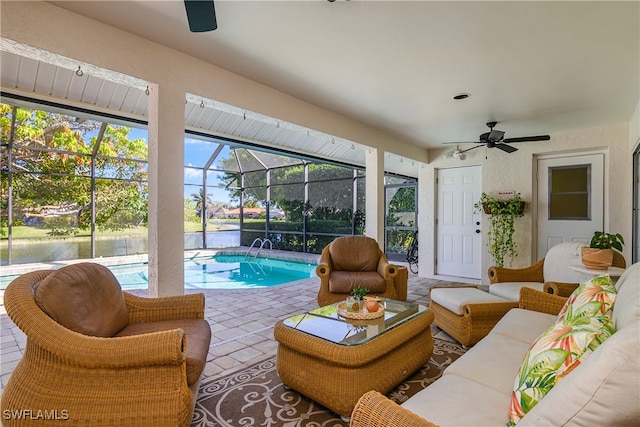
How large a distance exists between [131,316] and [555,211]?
6.03 meters

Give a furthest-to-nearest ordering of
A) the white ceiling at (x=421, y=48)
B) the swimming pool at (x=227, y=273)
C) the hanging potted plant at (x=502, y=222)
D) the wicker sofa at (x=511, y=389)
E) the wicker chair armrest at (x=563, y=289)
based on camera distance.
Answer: the swimming pool at (x=227, y=273) < the hanging potted plant at (x=502, y=222) < the wicker chair armrest at (x=563, y=289) < the white ceiling at (x=421, y=48) < the wicker sofa at (x=511, y=389)

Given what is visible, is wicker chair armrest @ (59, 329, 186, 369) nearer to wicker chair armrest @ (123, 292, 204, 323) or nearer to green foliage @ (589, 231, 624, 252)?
wicker chair armrest @ (123, 292, 204, 323)

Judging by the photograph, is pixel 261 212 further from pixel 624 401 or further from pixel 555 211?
pixel 624 401

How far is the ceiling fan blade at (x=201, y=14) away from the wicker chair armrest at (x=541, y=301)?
301 cm

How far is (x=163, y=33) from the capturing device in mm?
2422

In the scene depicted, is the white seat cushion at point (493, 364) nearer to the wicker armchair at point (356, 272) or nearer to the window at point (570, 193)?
the wicker armchair at point (356, 272)

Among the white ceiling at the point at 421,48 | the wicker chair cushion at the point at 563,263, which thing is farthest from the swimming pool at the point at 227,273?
the wicker chair cushion at the point at 563,263

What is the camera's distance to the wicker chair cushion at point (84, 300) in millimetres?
1584

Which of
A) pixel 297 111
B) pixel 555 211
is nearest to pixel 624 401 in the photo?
pixel 297 111

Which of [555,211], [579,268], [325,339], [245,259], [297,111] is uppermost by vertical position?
[297,111]

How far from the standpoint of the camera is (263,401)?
6.72ft

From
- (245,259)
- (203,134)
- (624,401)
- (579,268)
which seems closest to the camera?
(624,401)

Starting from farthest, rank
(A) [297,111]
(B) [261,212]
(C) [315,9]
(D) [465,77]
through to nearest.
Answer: (B) [261,212], (A) [297,111], (D) [465,77], (C) [315,9]

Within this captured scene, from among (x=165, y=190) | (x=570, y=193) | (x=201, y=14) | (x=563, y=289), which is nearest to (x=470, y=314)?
(x=563, y=289)
